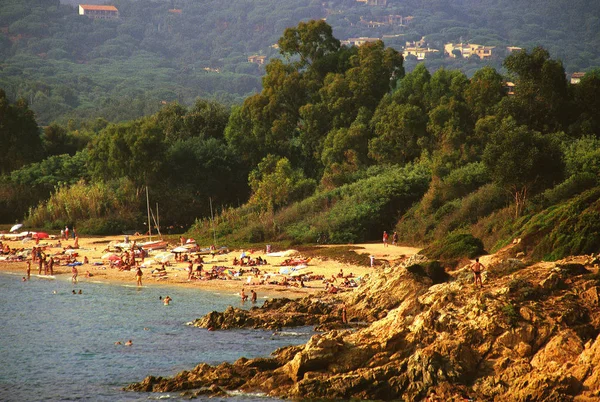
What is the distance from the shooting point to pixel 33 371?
3984 cm

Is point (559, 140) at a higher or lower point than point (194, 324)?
higher

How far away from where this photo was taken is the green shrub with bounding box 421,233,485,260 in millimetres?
49219

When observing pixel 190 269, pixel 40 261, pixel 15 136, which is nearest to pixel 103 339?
pixel 190 269

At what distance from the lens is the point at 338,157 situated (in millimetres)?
76562

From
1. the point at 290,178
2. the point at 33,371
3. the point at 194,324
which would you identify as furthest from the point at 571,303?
the point at 290,178

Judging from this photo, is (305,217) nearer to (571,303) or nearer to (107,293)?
(107,293)

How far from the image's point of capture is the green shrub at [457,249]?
49219 millimetres

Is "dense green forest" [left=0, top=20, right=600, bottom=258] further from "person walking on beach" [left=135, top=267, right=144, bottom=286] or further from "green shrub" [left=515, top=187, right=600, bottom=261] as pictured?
"person walking on beach" [left=135, top=267, right=144, bottom=286]

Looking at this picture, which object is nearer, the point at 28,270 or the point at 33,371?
the point at 33,371

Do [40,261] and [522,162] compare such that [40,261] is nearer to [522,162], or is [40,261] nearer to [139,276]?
[139,276]

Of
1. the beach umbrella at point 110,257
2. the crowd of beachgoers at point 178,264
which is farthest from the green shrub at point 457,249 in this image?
the beach umbrella at point 110,257

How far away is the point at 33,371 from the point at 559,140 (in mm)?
36648

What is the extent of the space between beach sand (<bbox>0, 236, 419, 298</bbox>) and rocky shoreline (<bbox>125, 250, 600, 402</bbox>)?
Result: 13956mm

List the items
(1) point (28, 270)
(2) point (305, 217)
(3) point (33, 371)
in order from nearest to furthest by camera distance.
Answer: (3) point (33, 371), (1) point (28, 270), (2) point (305, 217)
